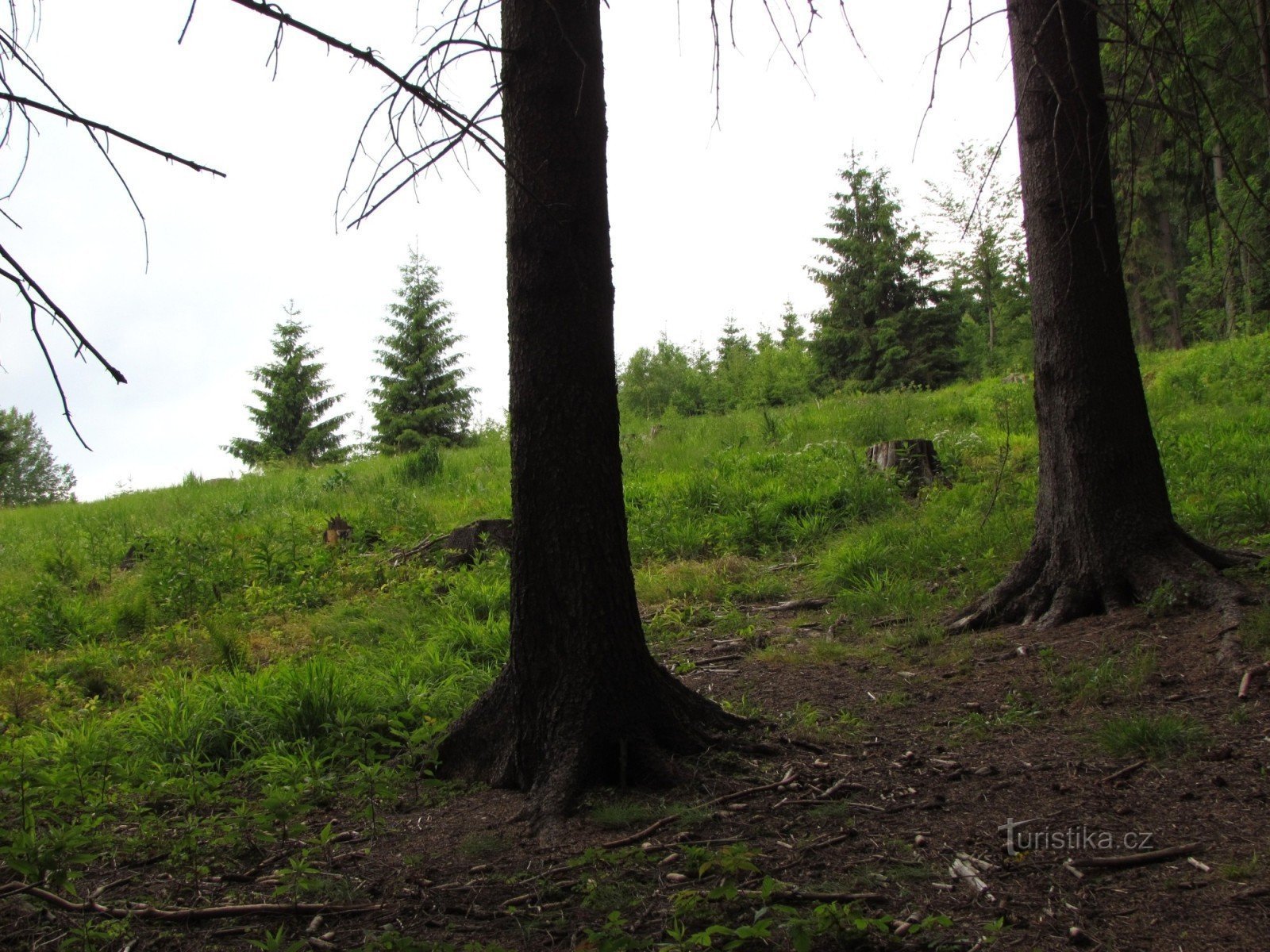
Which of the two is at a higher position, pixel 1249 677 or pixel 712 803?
pixel 1249 677

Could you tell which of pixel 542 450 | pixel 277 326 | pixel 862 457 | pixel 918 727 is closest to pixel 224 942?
pixel 542 450

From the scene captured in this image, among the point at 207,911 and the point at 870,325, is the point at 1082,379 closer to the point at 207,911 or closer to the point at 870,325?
the point at 207,911

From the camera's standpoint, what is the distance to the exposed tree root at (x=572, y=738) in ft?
10.5

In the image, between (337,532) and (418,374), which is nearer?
(337,532)

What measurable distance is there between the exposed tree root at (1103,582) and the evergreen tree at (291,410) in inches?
1371

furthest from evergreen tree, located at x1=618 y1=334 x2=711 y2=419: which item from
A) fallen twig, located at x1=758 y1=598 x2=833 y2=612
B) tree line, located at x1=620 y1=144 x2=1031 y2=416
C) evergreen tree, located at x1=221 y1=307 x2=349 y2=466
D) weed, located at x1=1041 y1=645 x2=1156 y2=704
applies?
weed, located at x1=1041 y1=645 x2=1156 y2=704

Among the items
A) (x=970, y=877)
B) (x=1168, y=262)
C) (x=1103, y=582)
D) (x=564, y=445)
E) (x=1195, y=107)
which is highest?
(x=1168, y=262)

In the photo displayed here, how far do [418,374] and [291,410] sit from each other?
743cm

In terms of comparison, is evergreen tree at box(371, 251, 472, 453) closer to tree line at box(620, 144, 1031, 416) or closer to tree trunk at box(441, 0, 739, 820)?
tree line at box(620, 144, 1031, 416)

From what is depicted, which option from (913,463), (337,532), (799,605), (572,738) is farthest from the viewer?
(337,532)

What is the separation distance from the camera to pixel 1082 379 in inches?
196

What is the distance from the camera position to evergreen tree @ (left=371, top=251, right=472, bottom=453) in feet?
113

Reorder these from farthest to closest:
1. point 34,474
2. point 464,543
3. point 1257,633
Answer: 1. point 34,474
2. point 464,543
3. point 1257,633

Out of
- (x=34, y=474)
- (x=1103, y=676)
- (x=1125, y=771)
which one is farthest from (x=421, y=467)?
(x=34, y=474)
